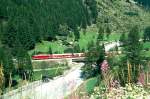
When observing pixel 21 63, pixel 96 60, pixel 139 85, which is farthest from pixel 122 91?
pixel 96 60

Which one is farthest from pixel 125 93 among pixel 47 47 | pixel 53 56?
pixel 47 47

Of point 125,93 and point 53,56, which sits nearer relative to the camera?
point 125,93

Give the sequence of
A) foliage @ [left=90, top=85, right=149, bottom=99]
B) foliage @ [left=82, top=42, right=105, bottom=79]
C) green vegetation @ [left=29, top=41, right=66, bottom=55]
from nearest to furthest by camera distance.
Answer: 1. foliage @ [left=90, top=85, right=149, bottom=99]
2. foliage @ [left=82, top=42, right=105, bottom=79]
3. green vegetation @ [left=29, top=41, right=66, bottom=55]

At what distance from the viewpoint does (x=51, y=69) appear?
424 feet

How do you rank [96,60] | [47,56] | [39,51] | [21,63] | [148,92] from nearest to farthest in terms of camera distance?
1. [148,92]
2. [21,63]
3. [96,60]
4. [47,56]
5. [39,51]

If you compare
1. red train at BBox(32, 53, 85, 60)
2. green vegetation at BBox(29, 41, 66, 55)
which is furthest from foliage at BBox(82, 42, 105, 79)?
green vegetation at BBox(29, 41, 66, 55)

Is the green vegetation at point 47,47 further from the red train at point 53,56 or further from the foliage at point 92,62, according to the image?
the foliage at point 92,62

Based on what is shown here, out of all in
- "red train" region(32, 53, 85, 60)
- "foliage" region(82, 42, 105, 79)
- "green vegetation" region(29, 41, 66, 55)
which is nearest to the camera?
"foliage" region(82, 42, 105, 79)

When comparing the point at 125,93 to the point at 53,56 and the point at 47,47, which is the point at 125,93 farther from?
the point at 47,47

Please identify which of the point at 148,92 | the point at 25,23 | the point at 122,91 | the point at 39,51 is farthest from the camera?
the point at 25,23

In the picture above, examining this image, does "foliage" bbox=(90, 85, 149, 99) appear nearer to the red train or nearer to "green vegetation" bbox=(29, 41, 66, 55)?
the red train

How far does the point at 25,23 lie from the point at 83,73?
6437 cm

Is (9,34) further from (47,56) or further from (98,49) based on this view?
(98,49)

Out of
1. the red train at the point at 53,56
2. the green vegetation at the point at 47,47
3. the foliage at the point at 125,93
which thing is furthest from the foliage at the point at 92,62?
the foliage at the point at 125,93
